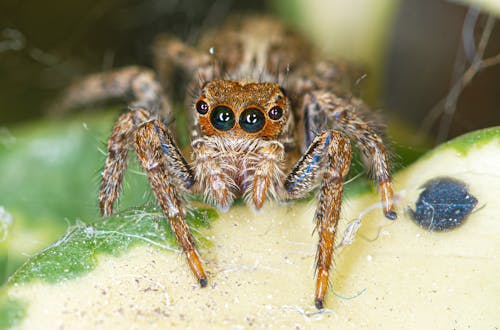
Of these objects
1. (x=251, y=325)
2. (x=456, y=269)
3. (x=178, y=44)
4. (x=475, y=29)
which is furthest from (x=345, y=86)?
(x=251, y=325)

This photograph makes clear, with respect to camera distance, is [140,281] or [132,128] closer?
[140,281]

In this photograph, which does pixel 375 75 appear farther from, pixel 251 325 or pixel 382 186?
pixel 251 325

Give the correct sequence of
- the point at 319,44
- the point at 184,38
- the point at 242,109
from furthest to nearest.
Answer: the point at 184,38 → the point at 319,44 → the point at 242,109

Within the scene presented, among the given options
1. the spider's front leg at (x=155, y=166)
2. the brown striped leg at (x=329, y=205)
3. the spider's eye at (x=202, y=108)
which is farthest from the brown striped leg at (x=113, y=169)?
the brown striped leg at (x=329, y=205)

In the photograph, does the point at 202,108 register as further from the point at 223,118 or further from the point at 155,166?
the point at 155,166

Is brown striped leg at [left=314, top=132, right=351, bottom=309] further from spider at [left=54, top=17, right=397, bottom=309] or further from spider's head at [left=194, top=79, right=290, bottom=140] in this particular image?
spider's head at [left=194, top=79, right=290, bottom=140]

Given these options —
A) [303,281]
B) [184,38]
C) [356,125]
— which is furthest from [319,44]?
[303,281]
